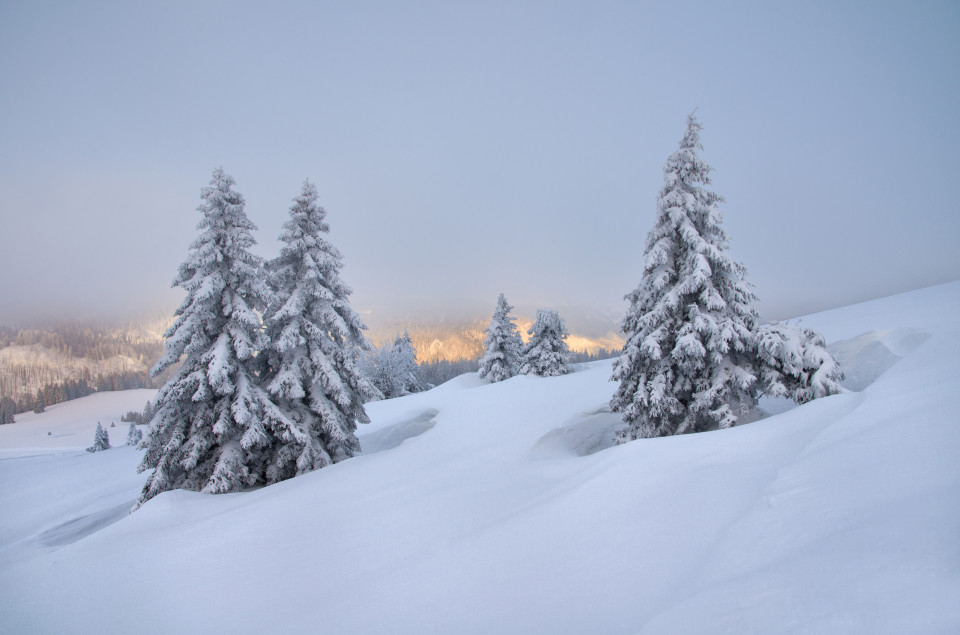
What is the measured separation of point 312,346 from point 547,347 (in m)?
23.4

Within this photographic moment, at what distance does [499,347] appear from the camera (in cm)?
3719

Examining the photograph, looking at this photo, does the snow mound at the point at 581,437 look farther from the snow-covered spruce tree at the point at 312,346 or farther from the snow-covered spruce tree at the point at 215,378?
the snow-covered spruce tree at the point at 215,378

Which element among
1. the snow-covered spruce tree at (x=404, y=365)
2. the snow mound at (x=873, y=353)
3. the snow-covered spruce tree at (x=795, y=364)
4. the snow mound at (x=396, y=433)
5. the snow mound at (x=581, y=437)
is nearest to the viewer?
the snow-covered spruce tree at (x=795, y=364)

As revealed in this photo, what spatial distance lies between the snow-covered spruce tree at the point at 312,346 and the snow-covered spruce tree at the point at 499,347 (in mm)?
22583

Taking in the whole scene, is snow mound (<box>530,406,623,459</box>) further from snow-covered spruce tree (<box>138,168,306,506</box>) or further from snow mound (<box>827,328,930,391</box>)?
snow-covered spruce tree (<box>138,168,306,506</box>)

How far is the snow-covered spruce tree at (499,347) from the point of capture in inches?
1428

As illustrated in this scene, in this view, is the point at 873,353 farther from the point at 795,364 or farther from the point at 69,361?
the point at 69,361

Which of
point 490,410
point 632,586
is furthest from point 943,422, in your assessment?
point 490,410

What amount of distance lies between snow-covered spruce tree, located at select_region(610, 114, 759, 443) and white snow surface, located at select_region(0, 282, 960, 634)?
129 inches

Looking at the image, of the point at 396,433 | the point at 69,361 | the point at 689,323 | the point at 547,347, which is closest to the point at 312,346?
the point at 396,433

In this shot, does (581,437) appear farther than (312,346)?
No

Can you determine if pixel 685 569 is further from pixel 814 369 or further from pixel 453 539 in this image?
pixel 814 369

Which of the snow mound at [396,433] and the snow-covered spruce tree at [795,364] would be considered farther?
the snow mound at [396,433]

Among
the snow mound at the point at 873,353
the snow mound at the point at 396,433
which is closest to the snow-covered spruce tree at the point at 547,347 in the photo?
the snow mound at the point at 396,433
